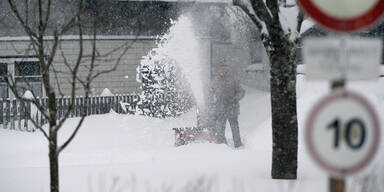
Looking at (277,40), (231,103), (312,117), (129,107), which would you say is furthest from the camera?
(129,107)

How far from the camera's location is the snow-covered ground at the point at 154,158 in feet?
18.8

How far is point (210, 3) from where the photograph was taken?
19.3 meters

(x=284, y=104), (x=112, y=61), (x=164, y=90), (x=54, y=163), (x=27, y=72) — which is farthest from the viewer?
(x=112, y=61)

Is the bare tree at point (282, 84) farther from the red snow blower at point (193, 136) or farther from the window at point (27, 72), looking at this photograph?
the window at point (27, 72)

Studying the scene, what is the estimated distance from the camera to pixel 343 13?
284cm

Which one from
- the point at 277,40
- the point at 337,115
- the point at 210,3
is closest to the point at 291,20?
the point at 277,40

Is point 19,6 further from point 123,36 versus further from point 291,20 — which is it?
point 291,20

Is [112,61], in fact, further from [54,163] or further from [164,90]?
[54,163]

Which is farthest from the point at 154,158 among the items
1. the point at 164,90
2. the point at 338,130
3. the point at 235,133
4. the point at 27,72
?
the point at 27,72

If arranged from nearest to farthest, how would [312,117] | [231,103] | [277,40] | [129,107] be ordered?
1. [312,117]
2. [277,40]
3. [231,103]
4. [129,107]

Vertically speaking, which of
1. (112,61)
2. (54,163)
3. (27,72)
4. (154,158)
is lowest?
(154,158)

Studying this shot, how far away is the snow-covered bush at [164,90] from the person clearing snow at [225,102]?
3.46 metres

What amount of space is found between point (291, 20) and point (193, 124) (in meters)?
9.05

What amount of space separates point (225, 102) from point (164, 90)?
13.3 feet
